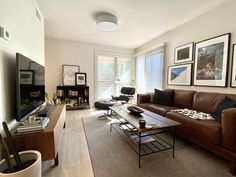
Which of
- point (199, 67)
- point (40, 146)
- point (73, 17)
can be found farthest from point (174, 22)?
point (40, 146)

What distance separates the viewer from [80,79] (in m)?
5.01

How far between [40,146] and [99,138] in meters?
1.18

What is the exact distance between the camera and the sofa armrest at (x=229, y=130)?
61.4 inches

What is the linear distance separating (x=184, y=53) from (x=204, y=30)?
64cm

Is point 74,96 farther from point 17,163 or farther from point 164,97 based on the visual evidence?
point 17,163

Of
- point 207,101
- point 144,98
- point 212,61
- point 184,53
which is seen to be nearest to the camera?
point 207,101

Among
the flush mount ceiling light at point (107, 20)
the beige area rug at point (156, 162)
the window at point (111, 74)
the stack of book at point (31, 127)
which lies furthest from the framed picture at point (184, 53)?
the stack of book at point (31, 127)

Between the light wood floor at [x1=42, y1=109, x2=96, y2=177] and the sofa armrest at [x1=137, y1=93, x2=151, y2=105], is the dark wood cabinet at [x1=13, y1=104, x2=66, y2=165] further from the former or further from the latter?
the sofa armrest at [x1=137, y1=93, x2=151, y2=105]

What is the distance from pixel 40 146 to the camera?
1407 millimetres


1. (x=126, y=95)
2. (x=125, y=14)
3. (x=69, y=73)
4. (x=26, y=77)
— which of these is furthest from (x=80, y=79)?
(x=26, y=77)

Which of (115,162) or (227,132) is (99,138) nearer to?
(115,162)

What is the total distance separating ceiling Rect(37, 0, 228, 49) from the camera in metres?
2.52

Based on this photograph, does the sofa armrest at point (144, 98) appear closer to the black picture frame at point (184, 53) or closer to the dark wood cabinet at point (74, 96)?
the black picture frame at point (184, 53)

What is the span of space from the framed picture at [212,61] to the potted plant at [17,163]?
3.14 meters
